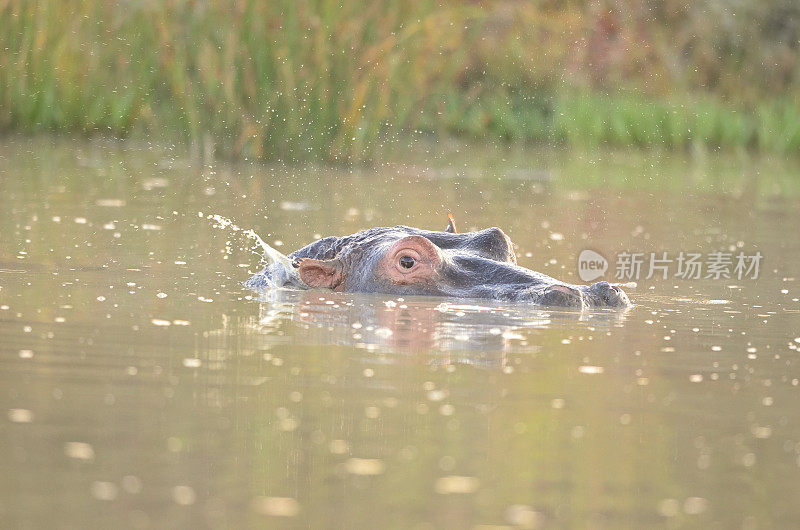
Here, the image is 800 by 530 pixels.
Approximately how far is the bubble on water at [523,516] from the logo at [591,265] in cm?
523

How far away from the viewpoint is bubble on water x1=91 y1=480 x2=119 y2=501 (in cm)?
334

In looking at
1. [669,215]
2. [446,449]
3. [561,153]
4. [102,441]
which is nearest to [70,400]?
[102,441]

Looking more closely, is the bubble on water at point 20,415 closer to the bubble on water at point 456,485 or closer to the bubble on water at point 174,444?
the bubble on water at point 174,444

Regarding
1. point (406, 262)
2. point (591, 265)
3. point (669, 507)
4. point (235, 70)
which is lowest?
point (669, 507)

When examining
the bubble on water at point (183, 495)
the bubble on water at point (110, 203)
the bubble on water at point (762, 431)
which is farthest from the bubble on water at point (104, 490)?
the bubble on water at point (110, 203)

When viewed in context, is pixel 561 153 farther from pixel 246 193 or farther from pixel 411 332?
pixel 411 332

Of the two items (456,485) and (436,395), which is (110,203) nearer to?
(436,395)

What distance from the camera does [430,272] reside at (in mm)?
7125

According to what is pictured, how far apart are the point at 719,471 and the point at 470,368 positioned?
1427 mm

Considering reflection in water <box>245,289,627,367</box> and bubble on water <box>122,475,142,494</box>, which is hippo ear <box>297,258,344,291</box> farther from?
bubble on water <box>122,475,142,494</box>

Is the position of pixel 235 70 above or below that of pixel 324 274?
above

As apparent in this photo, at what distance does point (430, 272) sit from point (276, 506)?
383 cm

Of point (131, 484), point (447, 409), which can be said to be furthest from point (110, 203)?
point (131, 484)

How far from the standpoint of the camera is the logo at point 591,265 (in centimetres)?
877
